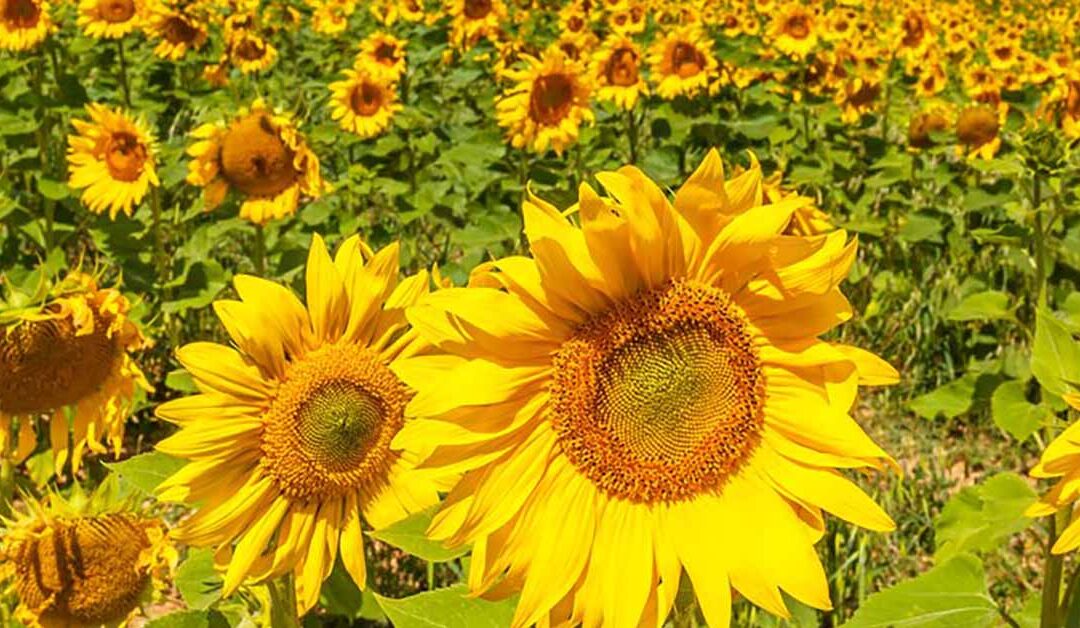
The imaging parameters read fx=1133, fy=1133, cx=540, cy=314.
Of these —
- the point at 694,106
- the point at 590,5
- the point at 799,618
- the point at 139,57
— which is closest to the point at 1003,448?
the point at 799,618

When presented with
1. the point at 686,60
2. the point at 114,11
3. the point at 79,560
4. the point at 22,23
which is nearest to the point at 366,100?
the point at 114,11

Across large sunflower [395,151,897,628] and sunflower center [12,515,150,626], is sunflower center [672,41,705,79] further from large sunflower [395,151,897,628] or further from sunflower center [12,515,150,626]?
large sunflower [395,151,897,628]

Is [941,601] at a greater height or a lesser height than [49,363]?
lesser

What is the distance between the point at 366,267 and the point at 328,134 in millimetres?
3132

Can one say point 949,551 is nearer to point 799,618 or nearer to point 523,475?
point 799,618

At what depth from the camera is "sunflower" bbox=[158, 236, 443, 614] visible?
148 centimetres

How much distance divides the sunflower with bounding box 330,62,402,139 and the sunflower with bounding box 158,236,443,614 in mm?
3432

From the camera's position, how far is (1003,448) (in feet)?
12.3

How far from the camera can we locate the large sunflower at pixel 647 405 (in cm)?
108

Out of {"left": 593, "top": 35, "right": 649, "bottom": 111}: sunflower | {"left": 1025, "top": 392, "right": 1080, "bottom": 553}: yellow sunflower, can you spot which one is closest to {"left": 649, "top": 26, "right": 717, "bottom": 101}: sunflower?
{"left": 593, "top": 35, "right": 649, "bottom": 111}: sunflower

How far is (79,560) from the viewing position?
5.83ft

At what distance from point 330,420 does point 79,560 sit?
1.83ft

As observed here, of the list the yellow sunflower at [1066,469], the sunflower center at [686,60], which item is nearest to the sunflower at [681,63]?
the sunflower center at [686,60]

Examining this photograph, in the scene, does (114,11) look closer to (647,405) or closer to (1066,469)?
(647,405)
